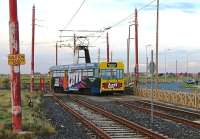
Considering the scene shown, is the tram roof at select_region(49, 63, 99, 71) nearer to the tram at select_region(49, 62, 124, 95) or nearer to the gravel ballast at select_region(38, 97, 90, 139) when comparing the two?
the tram at select_region(49, 62, 124, 95)

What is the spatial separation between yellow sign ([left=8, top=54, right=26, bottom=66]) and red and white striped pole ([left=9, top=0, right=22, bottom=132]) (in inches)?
4.4

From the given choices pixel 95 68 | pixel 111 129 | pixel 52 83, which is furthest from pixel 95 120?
pixel 52 83

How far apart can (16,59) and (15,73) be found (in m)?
0.47

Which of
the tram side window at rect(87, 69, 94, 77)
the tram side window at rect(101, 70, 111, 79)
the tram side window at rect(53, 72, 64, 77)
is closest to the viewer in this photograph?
the tram side window at rect(101, 70, 111, 79)

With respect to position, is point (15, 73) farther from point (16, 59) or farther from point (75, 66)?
point (75, 66)

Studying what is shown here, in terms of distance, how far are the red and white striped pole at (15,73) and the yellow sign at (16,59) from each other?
0.11 meters

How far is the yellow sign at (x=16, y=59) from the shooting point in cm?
1861

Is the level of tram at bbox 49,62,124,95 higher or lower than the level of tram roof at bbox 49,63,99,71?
lower

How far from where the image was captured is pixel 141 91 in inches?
2010

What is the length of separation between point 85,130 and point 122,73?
30.9m

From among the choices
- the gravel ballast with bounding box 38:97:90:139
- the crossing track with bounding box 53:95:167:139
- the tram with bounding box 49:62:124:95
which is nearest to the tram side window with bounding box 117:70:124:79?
the tram with bounding box 49:62:124:95

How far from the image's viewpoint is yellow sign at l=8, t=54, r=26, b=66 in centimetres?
1861

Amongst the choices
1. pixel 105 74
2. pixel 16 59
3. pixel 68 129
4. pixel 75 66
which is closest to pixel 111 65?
pixel 105 74

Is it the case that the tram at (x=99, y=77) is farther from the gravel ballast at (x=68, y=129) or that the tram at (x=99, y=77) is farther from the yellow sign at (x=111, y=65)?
the gravel ballast at (x=68, y=129)
